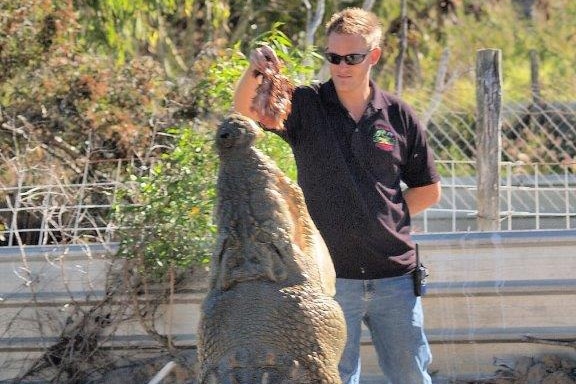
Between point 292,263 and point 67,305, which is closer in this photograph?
point 292,263

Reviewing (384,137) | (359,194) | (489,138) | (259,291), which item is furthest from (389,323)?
(489,138)

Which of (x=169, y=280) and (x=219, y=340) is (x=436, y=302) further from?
(x=219, y=340)

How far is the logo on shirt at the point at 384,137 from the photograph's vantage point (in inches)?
156

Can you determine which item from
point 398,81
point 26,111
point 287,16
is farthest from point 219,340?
point 287,16

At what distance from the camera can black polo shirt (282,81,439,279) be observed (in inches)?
154

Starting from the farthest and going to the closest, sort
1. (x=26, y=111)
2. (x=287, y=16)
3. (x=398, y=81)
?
(x=287, y=16)
(x=398, y=81)
(x=26, y=111)

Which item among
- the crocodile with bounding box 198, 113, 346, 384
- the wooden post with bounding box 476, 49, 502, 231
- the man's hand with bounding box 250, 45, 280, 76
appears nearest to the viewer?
the crocodile with bounding box 198, 113, 346, 384

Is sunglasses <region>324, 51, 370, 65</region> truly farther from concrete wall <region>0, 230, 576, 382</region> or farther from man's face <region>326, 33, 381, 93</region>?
concrete wall <region>0, 230, 576, 382</region>

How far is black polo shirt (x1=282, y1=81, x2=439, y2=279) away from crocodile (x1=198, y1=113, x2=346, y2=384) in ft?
3.89

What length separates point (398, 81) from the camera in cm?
1019

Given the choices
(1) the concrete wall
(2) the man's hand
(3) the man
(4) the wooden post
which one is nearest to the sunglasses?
(3) the man

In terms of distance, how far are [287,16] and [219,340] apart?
1004cm

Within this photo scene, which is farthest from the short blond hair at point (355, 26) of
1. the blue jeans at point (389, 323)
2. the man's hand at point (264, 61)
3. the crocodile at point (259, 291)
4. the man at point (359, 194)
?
the crocodile at point (259, 291)

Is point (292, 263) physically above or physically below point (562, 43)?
above
